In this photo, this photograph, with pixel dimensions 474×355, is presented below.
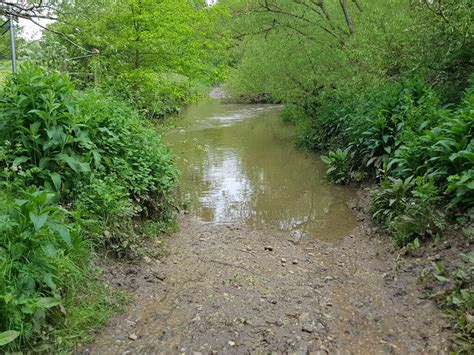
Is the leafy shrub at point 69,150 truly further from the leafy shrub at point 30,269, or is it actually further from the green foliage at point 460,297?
the green foliage at point 460,297

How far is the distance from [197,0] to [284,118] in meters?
10.7

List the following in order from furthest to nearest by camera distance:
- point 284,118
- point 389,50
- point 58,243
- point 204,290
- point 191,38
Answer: point 284,118 < point 191,38 < point 389,50 < point 204,290 < point 58,243

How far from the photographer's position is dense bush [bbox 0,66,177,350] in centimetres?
287

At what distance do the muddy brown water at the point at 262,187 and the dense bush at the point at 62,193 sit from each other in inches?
79.3

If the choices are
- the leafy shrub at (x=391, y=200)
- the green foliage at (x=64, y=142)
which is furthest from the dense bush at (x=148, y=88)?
the leafy shrub at (x=391, y=200)

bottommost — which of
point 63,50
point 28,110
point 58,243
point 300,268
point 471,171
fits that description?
point 300,268

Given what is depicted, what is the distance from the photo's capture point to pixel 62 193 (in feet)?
14.0

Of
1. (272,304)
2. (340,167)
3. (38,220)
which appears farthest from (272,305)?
(340,167)

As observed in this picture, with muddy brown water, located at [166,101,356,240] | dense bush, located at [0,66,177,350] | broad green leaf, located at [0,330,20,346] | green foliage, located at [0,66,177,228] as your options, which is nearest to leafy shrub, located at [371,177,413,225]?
muddy brown water, located at [166,101,356,240]

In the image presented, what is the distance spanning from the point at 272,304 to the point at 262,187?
5.71 metres

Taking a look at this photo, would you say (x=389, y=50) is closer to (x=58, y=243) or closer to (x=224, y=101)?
(x=58, y=243)

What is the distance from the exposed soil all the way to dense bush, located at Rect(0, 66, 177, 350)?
1.46 ft

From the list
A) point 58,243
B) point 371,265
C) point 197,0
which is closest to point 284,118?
point 197,0

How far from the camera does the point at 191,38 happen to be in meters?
9.77
